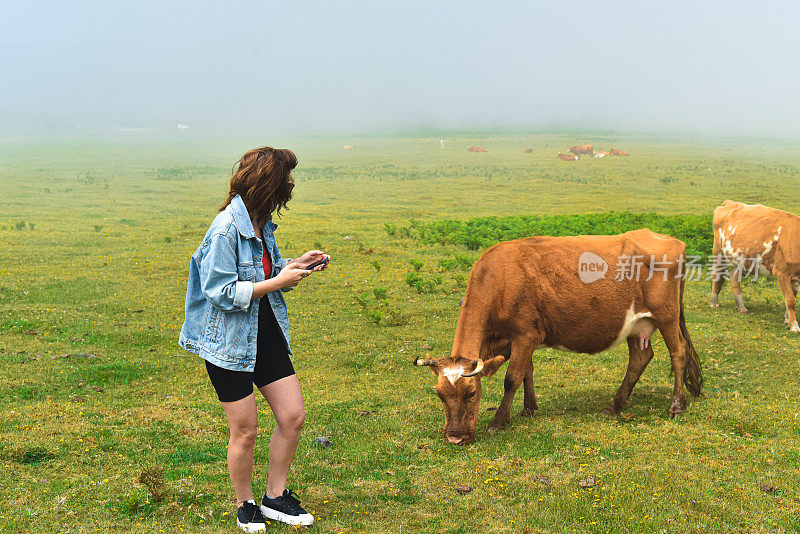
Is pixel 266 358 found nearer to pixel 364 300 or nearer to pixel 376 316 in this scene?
pixel 376 316

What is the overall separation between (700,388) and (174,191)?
156ft

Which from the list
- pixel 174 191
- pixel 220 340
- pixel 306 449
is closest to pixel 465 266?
pixel 306 449

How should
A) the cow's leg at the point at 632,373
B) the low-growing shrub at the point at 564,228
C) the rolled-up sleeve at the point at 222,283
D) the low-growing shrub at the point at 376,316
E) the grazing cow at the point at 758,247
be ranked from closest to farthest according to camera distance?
the rolled-up sleeve at the point at 222,283 → the cow's leg at the point at 632,373 → the low-growing shrub at the point at 376,316 → the grazing cow at the point at 758,247 → the low-growing shrub at the point at 564,228

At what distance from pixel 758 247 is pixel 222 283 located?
15.1 m

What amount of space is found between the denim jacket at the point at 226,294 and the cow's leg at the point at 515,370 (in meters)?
4.87

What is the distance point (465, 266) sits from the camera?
22203 millimetres

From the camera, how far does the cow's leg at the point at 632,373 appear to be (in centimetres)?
1044

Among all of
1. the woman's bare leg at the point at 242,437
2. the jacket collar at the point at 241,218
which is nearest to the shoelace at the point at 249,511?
the woman's bare leg at the point at 242,437

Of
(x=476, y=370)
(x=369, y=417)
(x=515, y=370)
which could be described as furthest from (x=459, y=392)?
(x=369, y=417)

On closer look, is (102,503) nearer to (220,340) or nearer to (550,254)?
(220,340)

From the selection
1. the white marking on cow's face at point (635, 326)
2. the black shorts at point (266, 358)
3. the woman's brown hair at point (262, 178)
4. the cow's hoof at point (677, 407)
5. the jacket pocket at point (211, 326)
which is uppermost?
the woman's brown hair at point (262, 178)

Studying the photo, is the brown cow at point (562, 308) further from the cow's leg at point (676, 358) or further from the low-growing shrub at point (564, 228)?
the low-growing shrub at point (564, 228)

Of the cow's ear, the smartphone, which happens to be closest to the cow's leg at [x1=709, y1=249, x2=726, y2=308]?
the cow's ear

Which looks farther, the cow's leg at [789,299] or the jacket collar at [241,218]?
the cow's leg at [789,299]
